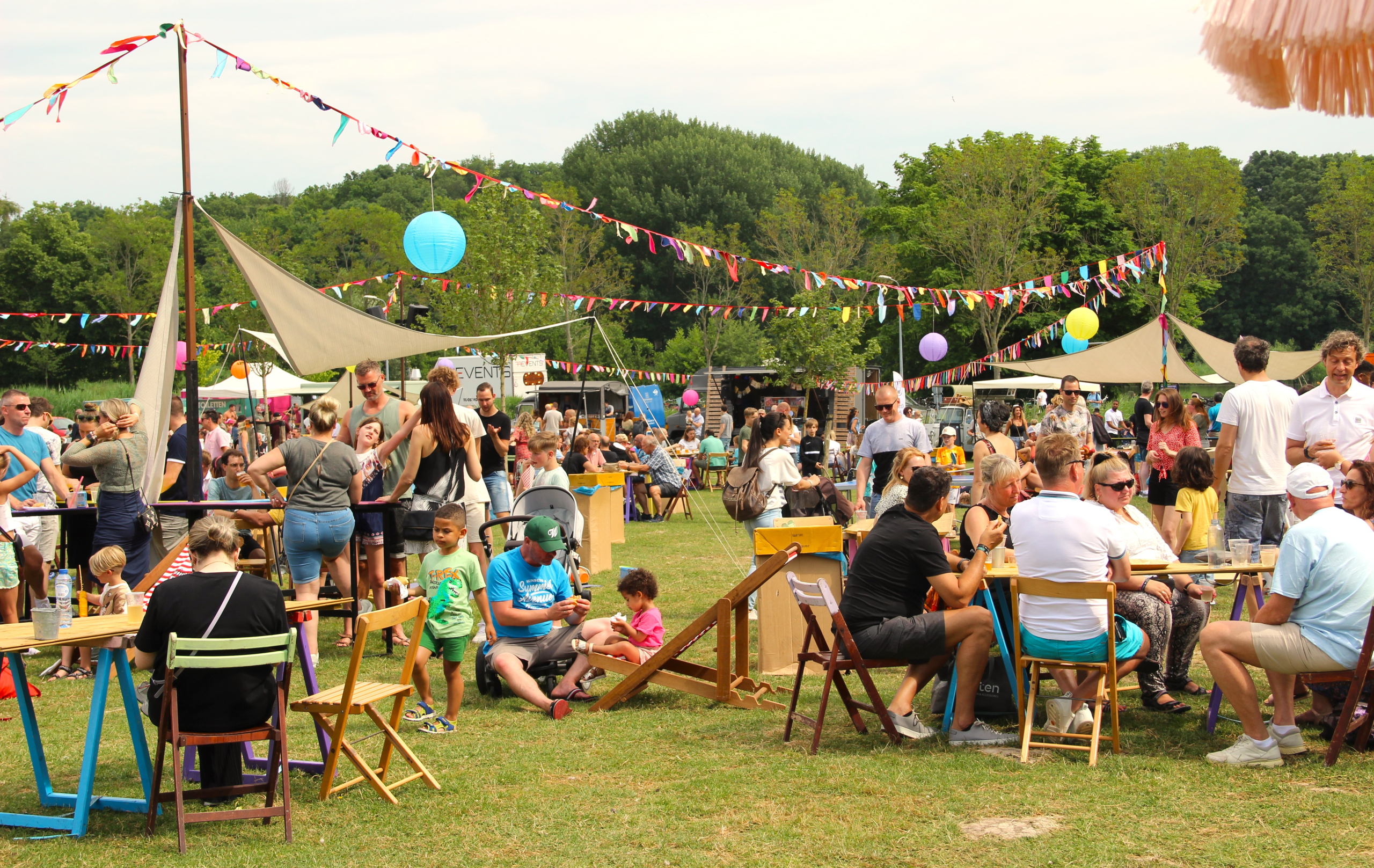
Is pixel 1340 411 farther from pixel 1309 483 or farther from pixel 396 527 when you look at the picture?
pixel 396 527

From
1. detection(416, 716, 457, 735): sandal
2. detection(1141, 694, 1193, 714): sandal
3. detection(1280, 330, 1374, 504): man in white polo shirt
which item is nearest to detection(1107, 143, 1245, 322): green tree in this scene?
detection(1280, 330, 1374, 504): man in white polo shirt

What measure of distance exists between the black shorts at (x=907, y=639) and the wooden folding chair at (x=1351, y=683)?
1.45m

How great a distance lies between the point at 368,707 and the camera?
13.5 ft

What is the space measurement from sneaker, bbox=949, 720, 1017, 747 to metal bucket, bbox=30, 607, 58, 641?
12.2 ft

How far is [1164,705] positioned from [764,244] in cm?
4130

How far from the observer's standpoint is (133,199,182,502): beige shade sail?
6.85m

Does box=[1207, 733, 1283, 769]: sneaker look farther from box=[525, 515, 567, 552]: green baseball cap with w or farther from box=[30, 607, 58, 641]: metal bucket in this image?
box=[30, 607, 58, 641]: metal bucket

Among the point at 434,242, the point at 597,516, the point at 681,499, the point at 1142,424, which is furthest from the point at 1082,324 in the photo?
the point at 434,242

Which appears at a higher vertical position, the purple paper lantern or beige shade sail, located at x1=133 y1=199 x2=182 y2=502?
the purple paper lantern

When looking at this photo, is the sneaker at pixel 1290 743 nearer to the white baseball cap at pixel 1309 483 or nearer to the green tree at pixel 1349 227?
the white baseball cap at pixel 1309 483

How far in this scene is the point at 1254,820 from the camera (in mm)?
3691

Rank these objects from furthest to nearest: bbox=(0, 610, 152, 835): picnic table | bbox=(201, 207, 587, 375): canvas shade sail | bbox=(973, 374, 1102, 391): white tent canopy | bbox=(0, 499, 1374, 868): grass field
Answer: bbox=(973, 374, 1102, 391): white tent canopy < bbox=(201, 207, 587, 375): canvas shade sail < bbox=(0, 610, 152, 835): picnic table < bbox=(0, 499, 1374, 868): grass field

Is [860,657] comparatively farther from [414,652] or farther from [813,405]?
[813,405]

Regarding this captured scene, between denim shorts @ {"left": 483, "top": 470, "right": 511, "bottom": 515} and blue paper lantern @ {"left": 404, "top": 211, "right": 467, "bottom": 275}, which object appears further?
blue paper lantern @ {"left": 404, "top": 211, "right": 467, "bottom": 275}
